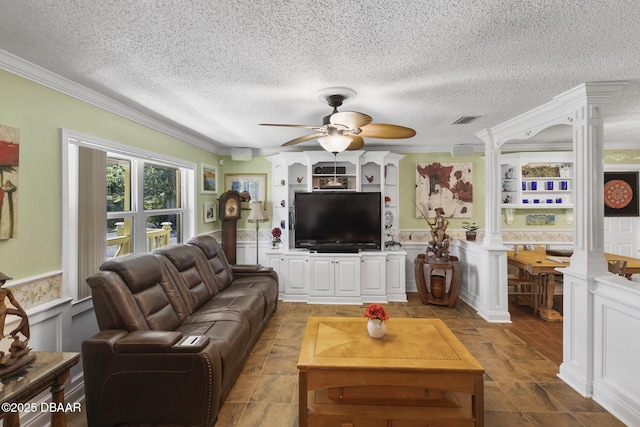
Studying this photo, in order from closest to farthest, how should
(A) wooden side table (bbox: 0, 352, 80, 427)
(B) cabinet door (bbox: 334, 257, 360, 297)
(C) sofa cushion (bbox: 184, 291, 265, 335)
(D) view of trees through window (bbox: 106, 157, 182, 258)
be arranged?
(A) wooden side table (bbox: 0, 352, 80, 427), (C) sofa cushion (bbox: 184, 291, 265, 335), (D) view of trees through window (bbox: 106, 157, 182, 258), (B) cabinet door (bbox: 334, 257, 360, 297)

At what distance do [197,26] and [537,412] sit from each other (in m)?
3.38

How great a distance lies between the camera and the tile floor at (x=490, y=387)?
2.16 metres

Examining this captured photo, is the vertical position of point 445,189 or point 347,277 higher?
point 445,189

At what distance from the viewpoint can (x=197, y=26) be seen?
163 centimetres

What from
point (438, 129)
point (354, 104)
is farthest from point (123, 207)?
point (438, 129)

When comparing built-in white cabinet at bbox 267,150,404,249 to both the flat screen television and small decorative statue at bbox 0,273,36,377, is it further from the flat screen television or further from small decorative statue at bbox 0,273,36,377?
small decorative statue at bbox 0,273,36,377

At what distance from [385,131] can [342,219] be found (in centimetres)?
244

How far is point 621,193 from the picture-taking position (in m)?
4.93

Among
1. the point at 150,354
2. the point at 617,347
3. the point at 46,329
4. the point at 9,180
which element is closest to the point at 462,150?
the point at 617,347

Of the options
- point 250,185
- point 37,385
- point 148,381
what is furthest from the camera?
point 250,185

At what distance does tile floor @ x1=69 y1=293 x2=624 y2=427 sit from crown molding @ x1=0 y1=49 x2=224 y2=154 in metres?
2.41

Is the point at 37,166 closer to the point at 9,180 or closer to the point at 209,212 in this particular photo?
the point at 9,180

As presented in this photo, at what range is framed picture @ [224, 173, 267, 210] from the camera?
5387 mm

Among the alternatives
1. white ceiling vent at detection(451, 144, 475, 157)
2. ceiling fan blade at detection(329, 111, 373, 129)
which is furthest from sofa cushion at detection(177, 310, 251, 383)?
white ceiling vent at detection(451, 144, 475, 157)
